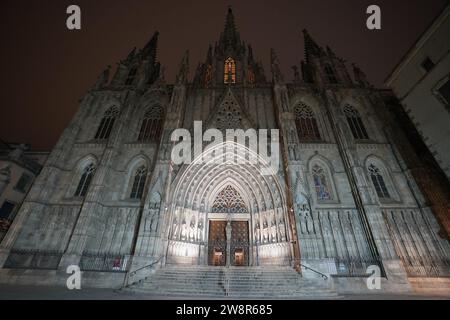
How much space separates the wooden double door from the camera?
13469mm

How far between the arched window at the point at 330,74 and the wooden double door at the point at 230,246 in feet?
56.1

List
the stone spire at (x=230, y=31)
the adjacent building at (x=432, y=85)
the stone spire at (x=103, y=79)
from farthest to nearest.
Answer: the stone spire at (x=230, y=31)
the stone spire at (x=103, y=79)
the adjacent building at (x=432, y=85)

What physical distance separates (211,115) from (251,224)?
A: 357 inches

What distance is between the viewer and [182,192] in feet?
45.1

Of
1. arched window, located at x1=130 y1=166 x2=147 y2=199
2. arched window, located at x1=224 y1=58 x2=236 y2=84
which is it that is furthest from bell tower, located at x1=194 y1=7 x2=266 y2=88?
arched window, located at x1=130 y1=166 x2=147 y2=199

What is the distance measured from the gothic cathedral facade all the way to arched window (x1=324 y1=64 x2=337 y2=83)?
6.74 feet

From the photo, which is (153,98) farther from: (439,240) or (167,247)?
(439,240)

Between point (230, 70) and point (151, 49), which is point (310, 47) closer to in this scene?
point (230, 70)

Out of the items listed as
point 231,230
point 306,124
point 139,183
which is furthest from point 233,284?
point 306,124

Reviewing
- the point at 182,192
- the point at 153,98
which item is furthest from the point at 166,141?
the point at 153,98

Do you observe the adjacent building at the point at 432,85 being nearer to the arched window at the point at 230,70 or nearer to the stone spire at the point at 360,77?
the stone spire at the point at 360,77

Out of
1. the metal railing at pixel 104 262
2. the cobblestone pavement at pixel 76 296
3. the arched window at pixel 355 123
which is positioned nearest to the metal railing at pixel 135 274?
the metal railing at pixel 104 262

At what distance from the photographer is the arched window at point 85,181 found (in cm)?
1426

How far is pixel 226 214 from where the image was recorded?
14406 millimetres
